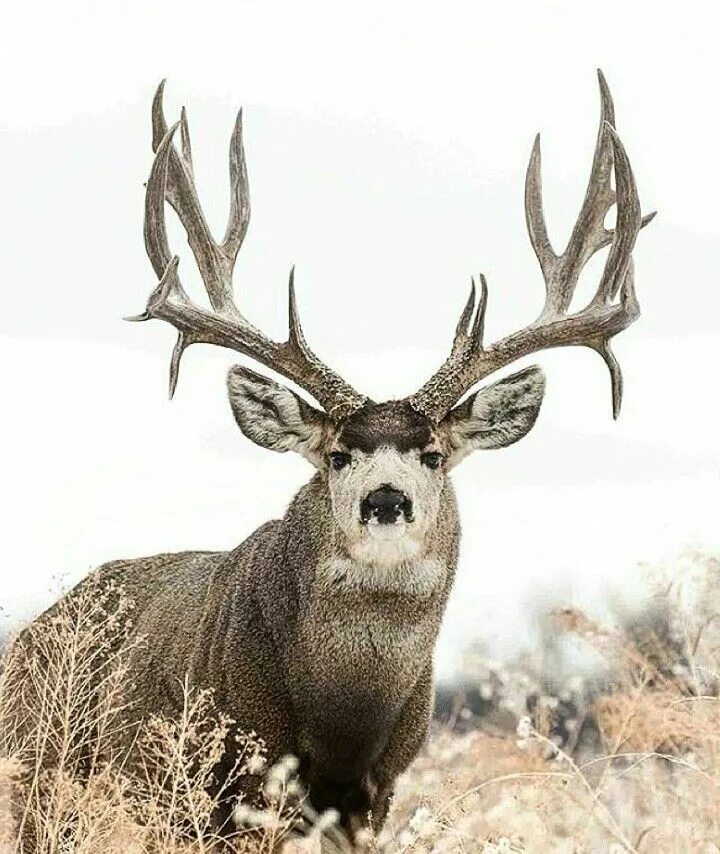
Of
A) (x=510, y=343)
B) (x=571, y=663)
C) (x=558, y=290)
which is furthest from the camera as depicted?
(x=571, y=663)

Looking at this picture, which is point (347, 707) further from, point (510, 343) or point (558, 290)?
point (558, 290)

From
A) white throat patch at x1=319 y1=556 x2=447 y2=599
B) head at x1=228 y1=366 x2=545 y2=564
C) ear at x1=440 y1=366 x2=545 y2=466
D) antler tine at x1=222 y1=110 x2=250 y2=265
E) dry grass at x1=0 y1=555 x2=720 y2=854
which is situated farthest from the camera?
antler tine at x1=222 y1=110 x2=250 y2=265

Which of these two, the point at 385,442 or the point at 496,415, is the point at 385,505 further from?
the point at 496,415

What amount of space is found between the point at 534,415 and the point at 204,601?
193 centimetres

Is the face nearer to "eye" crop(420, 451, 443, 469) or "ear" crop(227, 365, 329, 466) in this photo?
"eye" crop(420, 451, 443, 469)

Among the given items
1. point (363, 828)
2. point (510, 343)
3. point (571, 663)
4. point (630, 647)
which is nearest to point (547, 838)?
point (630, 647)

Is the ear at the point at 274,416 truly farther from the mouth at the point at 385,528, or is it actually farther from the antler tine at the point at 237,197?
the antler tine at the point at 237,197

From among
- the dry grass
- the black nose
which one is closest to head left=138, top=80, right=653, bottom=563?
the black nose

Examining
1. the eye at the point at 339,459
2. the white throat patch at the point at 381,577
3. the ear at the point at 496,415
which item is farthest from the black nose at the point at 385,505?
the ear at the point at 496,415

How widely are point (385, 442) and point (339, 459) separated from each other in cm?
25

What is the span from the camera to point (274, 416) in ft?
26.4

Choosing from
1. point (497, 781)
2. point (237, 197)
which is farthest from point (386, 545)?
point (237, 197)

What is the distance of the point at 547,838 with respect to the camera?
5297 mm

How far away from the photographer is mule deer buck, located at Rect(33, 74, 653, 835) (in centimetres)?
743
